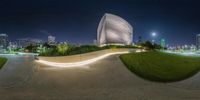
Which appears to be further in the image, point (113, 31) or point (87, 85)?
point (113, 31)

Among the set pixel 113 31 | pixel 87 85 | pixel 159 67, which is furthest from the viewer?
pixel 113 31

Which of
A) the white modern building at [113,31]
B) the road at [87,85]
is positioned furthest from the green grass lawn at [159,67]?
the white modern building at [113,31]

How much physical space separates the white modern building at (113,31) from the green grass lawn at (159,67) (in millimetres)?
32888

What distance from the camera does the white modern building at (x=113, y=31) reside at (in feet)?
200

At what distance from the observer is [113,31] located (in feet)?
205

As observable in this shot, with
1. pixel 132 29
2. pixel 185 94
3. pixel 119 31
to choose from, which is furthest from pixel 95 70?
pixel 132 29

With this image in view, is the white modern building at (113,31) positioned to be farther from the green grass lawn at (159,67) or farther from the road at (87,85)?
the road at (87,85)

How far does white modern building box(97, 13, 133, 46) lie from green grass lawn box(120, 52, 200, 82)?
32.9 metres

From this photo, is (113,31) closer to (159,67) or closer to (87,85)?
(159,67)

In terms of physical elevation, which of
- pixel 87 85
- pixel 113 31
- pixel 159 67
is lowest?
pixel 87 85

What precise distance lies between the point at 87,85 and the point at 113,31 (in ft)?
149

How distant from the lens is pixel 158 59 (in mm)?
26188

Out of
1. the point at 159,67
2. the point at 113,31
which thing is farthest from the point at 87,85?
the point at 113,31

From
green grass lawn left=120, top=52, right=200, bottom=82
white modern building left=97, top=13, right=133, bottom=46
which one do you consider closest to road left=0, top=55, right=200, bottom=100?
green grass lawn left=120, top=52, right=200, bottom=82
